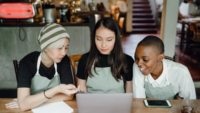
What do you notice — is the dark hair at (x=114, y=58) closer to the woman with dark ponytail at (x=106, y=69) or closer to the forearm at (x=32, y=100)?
the woman with dark ponytail at (x=106, y=69)

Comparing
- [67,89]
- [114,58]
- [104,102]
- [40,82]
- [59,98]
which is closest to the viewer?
[104,102]

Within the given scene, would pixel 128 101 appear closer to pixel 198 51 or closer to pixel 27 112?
pixel 27 112

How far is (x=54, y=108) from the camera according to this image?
137 centimetres

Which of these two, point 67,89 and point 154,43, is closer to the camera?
point 67,89

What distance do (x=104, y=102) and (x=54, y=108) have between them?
1.40ft

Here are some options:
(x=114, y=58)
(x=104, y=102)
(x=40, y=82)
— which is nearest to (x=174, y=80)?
(x=114, y=58)

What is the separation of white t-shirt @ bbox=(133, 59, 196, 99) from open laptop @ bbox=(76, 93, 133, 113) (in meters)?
0.53

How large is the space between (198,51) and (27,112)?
5.24 m

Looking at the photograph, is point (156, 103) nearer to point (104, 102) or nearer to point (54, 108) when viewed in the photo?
point (104, 102)

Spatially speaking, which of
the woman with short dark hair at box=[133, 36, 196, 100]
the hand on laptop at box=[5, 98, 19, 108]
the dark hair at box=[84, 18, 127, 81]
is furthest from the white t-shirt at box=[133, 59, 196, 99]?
the hand on laptop at box=[5, 98, 19, 108]

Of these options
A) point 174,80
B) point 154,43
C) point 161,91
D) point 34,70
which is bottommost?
point 161,91

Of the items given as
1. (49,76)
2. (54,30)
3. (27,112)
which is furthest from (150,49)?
(27,112)

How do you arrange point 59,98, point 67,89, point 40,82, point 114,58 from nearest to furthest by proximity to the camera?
point 67,89 < point 59,98 < point 40,82 < point 114,58

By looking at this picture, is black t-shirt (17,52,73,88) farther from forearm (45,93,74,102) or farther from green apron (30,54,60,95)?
forearm (45,93,74,102)
